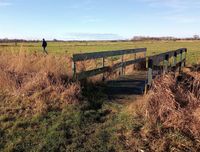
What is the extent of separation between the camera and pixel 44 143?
5.15 metres

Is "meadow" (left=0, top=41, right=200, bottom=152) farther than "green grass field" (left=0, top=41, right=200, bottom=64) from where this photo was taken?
No

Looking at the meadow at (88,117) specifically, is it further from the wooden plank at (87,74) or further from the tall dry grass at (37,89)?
the wooden plank at (87,74)

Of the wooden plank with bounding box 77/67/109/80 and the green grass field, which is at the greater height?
the wooden plank with bounding box 77/67/109/80

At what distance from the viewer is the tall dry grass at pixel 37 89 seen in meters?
6.68

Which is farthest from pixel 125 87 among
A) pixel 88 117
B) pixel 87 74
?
pixel 88 117

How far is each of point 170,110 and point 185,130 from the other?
58cm

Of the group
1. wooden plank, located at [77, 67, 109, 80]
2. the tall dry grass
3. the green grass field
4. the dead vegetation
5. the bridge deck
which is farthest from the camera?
the green grass field

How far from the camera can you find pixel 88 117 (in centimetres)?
623

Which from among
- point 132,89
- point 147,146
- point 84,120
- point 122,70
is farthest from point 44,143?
point 122,70

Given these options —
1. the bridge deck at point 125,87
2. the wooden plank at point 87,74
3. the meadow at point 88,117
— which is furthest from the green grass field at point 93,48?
the meadow at point 88,117

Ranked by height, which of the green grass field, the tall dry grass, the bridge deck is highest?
the tall dry grass

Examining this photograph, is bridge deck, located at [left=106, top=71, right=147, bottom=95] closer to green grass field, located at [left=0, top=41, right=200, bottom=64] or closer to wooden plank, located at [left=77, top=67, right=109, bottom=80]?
wooden plank, located at [left=77, top=67, right=109, bottom=80]

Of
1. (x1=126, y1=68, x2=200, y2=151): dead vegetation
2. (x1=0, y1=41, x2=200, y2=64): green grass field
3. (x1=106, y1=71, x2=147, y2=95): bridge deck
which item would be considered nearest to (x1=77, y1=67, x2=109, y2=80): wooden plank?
(x1=106, y1=71, x2=147, y2=95): bridge deck

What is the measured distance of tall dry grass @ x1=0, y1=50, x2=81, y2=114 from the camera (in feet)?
21.9
